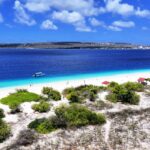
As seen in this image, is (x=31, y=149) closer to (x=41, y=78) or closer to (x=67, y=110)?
(x=67, y=110)

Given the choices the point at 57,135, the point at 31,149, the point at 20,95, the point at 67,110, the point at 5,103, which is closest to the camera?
the point at 31,149

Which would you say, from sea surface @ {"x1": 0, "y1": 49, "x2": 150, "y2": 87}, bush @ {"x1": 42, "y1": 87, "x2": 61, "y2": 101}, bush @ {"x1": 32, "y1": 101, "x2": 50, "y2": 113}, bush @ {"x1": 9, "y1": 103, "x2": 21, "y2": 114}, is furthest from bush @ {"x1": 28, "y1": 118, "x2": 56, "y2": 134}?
sea surface @ {"x1": 0, "y1": 49, "x2": 150, "y2": 87}

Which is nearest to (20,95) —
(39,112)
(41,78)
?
(39,112)

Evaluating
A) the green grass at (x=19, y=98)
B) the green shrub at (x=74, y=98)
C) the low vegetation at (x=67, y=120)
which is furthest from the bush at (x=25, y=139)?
the green shrub at (x=74, y=98)

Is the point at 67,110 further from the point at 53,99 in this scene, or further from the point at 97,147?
the point at 53,99

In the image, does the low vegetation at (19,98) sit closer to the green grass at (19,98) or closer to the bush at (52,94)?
the green grass at (19,98)

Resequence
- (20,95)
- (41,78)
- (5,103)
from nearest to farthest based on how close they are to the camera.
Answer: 1. (5,103)
2. (20,95)
3. (41,78)

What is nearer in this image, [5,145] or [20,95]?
[5,145]

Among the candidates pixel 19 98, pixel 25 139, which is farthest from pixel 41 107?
pixel 25 139

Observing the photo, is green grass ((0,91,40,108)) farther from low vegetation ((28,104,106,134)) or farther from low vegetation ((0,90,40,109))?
low vegetation ((28,104,106,134))
